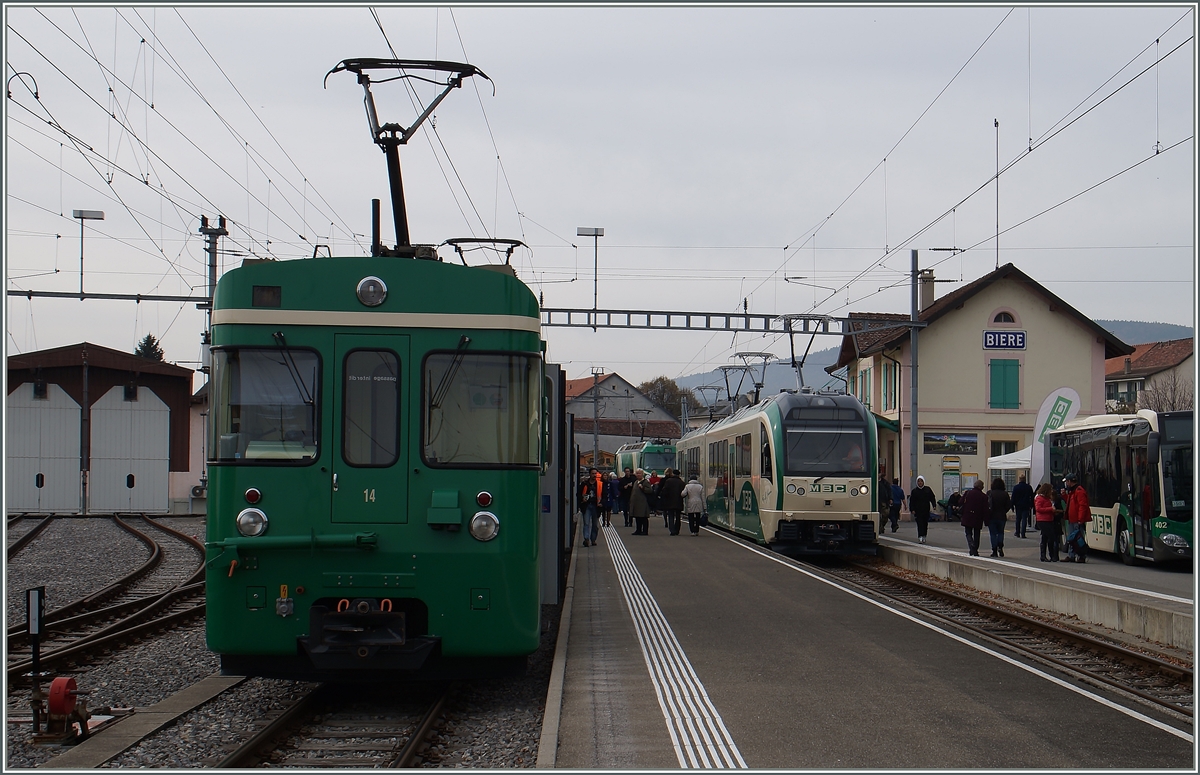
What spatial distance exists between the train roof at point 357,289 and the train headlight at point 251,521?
4.31ft

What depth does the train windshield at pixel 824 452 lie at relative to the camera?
21344mm

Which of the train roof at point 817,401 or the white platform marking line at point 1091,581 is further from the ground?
the train roof at point 817,401

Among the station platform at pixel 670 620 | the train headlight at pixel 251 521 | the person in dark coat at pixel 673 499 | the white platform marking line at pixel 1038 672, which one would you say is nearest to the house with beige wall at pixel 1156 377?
the person in dark coat at pixel 673 499

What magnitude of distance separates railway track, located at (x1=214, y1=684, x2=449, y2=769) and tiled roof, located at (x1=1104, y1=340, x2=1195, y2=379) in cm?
7116

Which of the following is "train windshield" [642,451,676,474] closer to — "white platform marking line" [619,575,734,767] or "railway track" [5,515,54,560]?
"railway track" [5,515,54,560]

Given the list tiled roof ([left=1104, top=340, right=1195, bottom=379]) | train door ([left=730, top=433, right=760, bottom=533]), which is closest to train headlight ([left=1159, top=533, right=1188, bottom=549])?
train door ([left=730, top=433, right=760, bottom=533])

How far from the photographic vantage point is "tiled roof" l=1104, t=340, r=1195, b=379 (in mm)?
74125

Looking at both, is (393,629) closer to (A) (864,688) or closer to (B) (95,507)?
(A) (864,688)

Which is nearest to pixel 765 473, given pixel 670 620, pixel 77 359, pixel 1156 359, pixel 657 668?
pixel 670 620

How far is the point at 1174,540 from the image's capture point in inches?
714

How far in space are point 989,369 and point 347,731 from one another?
39205 mm

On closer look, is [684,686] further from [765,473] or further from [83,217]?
[83,217]

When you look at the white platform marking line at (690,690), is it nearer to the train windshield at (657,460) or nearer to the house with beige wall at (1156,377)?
the train windshield at (657,460)

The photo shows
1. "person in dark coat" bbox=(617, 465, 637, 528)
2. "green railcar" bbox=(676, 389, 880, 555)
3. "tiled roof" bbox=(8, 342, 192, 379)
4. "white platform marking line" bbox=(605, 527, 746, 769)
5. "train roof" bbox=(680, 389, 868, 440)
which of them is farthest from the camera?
"tiled roof" bbox=(8, 342, 192, 379)
